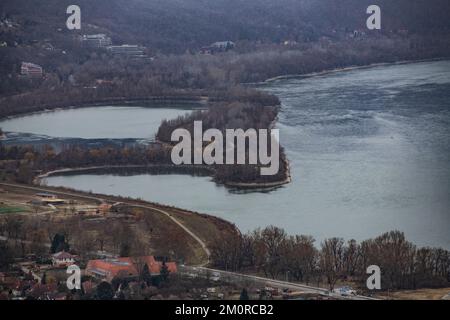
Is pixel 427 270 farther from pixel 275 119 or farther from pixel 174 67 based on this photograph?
pixel 174 67

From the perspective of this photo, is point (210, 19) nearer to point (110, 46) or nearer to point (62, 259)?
point (110, 46)

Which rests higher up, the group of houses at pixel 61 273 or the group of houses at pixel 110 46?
the group of houses at pixel 110 46

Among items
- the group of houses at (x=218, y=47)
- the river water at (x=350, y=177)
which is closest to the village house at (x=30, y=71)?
the river water at (x=350, y=177)

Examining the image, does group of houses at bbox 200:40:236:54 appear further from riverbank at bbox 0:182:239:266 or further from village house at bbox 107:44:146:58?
riverbank at bbox 0:182:239:266

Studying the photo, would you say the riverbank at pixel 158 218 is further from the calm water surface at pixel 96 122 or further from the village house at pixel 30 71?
the village house at pixel 30 71

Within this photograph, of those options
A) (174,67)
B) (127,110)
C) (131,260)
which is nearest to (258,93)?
(127,110)

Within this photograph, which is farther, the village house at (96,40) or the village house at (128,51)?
the village house at (96,40)
